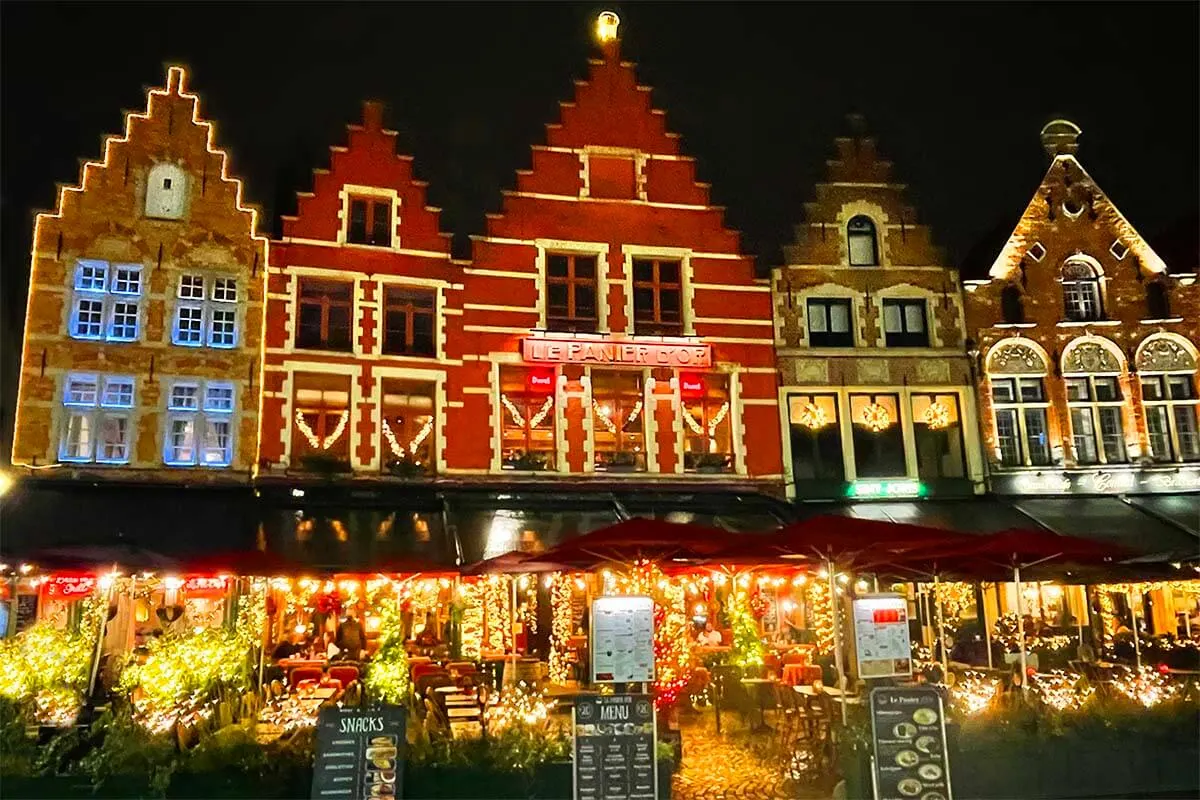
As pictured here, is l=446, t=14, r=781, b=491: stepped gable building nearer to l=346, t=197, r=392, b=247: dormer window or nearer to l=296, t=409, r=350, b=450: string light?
l=346, t=197, r=392, b=247: dormer window

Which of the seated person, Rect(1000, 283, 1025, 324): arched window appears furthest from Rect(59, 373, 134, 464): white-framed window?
Rect(1000, 283, 1025, 324): arched window

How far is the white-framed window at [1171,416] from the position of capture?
21.3m

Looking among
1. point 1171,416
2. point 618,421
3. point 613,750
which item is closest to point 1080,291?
point 1171,416

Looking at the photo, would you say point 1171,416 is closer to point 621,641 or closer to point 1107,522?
point 1107,522

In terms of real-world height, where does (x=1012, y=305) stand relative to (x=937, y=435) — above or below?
above

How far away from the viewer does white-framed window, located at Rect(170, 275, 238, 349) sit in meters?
18.9

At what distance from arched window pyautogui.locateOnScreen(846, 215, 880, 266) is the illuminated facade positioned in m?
2.29

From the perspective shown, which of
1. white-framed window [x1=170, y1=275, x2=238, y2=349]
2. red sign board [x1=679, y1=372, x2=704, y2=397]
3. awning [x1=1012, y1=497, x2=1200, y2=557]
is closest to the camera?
awning [x1=1012, y1=497, x2=1200, y2=557]

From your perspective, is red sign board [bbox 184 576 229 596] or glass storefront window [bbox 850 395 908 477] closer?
red sign board [bbox 184 576 229 596]

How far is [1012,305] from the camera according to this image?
22.2 meters

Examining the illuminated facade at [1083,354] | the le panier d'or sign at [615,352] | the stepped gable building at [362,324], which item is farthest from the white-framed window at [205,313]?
the illuminated facade at [1083,354]

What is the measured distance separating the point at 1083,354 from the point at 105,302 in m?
20.4

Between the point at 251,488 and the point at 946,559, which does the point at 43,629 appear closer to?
the point at 251,488

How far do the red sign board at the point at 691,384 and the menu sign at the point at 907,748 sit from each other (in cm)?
1171
